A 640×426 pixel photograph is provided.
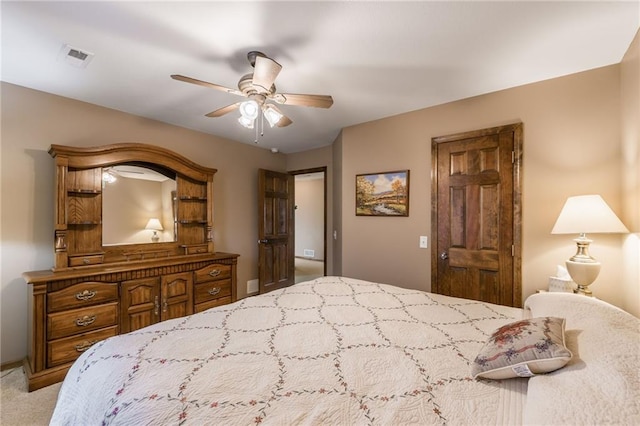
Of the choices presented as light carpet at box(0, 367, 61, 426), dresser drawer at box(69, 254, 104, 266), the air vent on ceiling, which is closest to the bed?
light carpet at box(0, 367, 61, 426)

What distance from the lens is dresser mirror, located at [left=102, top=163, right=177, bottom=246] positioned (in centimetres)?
273

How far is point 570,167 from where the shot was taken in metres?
2.15

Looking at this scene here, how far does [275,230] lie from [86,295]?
2.52 meters

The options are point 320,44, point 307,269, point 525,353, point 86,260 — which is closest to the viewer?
Answer: point 525,353

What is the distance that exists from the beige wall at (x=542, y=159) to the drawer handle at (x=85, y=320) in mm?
2777

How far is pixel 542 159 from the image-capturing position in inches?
88.7

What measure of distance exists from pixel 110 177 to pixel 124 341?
2185 mm

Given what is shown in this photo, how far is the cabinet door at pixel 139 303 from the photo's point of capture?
8.01 ft

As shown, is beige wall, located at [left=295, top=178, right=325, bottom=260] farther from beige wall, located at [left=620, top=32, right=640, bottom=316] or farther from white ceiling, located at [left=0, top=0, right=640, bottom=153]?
beige wall, located at [left=620, top=32, right=640, bottom=316]

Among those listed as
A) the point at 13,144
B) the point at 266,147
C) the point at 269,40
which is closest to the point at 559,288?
the point at 269,40

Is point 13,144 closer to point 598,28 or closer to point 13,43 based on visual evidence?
point 13,43

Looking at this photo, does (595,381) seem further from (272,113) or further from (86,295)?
(86,295)

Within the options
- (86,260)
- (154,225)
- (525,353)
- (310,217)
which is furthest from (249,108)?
(310,217)

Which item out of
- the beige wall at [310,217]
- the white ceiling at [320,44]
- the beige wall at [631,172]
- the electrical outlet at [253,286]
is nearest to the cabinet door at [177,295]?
the electrical outlet at [253,286]
